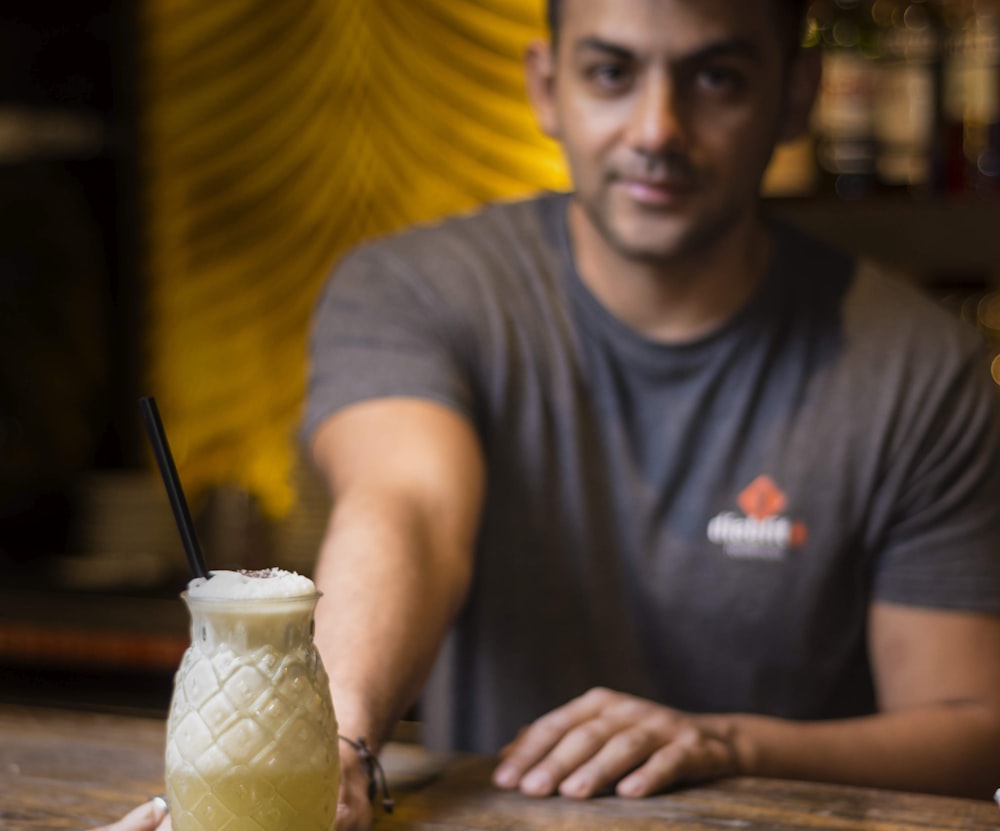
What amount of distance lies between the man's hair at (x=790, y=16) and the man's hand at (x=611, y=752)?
3.04 feet

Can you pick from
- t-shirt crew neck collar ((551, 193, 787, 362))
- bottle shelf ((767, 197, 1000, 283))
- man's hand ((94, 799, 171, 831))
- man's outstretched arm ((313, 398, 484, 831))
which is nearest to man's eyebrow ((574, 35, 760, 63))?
t-shirt crew neck collar ((551, 193, 787, 362))

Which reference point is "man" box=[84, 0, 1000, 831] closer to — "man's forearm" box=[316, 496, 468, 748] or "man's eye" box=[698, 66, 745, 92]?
"man's eye" box=[698, 66, 745, 92]

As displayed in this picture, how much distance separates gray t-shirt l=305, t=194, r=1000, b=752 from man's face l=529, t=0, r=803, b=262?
6.1 inches

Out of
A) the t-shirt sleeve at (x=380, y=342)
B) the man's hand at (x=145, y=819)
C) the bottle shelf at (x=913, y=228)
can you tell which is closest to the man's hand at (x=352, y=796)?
the man's hand at (x=145, y=819)

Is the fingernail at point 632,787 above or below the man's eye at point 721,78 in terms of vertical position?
below

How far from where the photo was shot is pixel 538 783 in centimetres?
120

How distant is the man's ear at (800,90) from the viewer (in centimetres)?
187

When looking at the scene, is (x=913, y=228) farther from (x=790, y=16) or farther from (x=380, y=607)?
(x=380, y=607)

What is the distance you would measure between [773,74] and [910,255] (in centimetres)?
121

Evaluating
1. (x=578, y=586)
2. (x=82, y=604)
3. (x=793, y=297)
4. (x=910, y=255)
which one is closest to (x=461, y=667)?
(x=578, y=586)

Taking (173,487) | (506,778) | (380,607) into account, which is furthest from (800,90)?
(173,487)

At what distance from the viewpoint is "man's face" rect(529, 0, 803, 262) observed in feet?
5.53

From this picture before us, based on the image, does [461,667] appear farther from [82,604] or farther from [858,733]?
[82,604]

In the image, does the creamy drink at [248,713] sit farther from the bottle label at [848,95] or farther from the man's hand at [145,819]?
the bottle label at [848,95]
